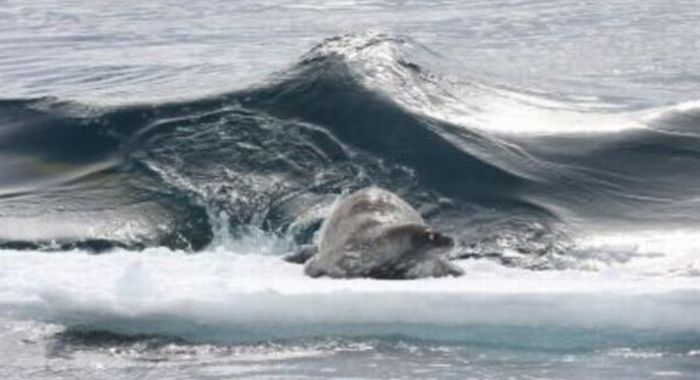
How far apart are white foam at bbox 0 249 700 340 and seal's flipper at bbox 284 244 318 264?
1.12m

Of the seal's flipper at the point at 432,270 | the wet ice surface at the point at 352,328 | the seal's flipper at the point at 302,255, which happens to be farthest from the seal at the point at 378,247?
the wet ice surface at the point at 352,328

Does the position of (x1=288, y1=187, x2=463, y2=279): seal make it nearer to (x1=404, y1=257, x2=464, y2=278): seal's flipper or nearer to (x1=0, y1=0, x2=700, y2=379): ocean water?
(x1=404, y1=257, x2=464, y2=278): seal's flipper

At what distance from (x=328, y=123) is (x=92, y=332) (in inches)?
241

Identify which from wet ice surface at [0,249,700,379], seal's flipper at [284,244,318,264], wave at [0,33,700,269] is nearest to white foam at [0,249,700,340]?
wet ice surface at [0,249,700,379]

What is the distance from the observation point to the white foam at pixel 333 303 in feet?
38.5

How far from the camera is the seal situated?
13203 millimetres

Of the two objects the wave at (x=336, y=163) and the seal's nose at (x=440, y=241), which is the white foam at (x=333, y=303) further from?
the wave at (x=336, y=163)

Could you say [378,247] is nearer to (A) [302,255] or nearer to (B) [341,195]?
(A) [302,255]

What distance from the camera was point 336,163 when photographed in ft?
56.0

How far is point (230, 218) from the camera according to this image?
51.6 ft

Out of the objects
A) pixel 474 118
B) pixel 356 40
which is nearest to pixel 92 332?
pixel 474 118

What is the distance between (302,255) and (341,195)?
83.6 inches

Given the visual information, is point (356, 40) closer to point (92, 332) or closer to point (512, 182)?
point (512, 182)

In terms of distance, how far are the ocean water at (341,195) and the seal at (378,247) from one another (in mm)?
305
